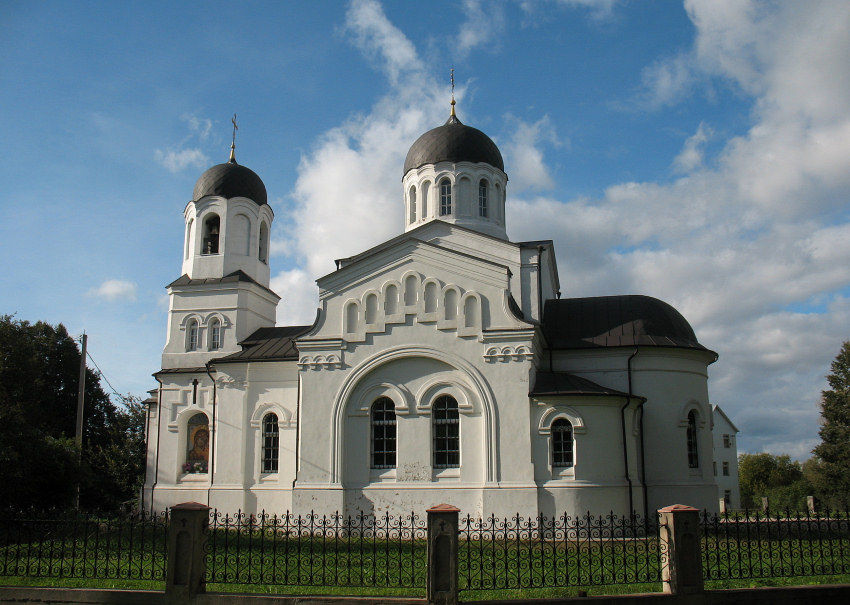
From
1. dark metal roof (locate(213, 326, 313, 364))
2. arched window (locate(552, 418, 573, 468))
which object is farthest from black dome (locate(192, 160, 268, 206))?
arched window (locate(552, 418, 573, 468))

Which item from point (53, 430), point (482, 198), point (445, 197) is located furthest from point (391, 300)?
point (53, 430)

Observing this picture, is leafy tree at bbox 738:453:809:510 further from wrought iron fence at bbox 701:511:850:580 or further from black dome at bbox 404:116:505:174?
wrought iron fence at bbox 701:511:850:580

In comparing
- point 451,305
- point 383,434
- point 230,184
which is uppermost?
point 230,184

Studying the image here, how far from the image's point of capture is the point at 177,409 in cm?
2345

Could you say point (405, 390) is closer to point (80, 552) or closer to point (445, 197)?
point (445, 197)

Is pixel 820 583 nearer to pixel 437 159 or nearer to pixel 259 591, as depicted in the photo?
pixel 259 591

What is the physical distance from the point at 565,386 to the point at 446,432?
3.26 m

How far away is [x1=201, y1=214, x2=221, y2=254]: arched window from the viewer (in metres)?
25.0

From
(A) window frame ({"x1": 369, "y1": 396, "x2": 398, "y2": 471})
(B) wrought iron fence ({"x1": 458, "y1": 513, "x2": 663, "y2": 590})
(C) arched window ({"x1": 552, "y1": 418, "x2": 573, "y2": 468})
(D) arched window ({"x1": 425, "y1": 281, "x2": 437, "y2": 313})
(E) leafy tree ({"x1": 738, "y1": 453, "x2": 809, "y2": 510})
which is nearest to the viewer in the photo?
(B) wrought iron fence ({"x1": 458, "y1": 513, "x2": 663, "y2": 590})

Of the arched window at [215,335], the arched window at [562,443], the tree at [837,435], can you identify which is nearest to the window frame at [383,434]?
the arched window at [562,443]

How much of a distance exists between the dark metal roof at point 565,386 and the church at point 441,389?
0.22 feet

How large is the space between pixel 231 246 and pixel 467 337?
403 inches

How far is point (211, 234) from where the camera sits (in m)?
25.1

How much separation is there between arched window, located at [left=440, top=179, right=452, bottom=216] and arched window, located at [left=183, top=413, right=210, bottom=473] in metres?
10.2
